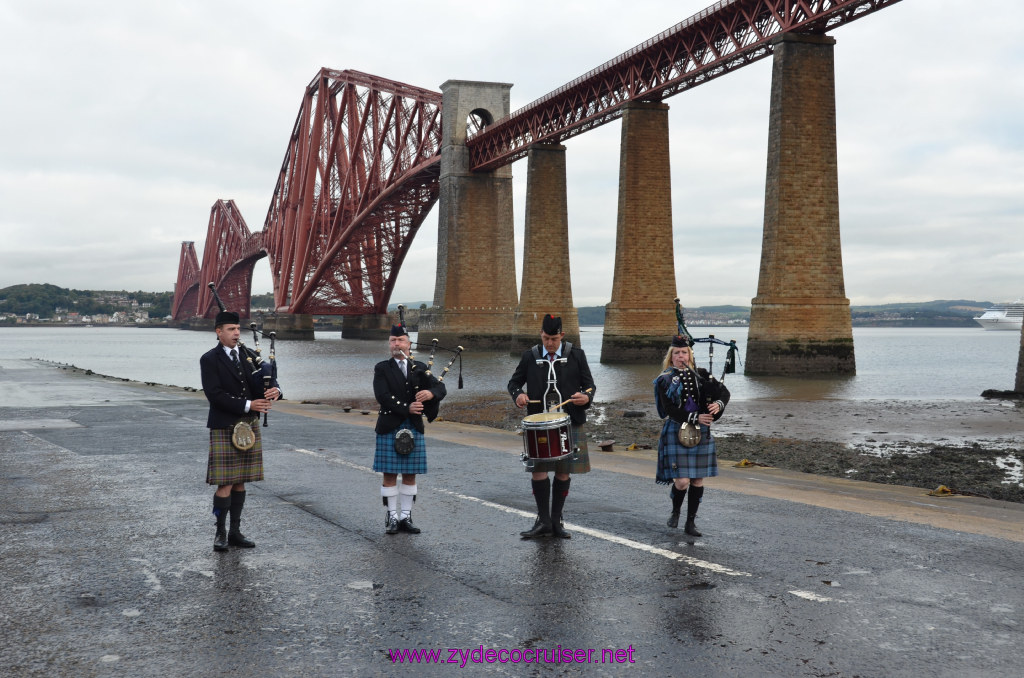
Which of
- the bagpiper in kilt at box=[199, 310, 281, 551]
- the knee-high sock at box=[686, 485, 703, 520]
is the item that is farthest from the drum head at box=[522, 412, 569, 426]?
the bagpiper in kilt at box=[199, 310, 281, 551]

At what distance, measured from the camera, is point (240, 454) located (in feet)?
23.7

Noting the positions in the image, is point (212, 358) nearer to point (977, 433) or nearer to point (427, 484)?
point (427, 484)

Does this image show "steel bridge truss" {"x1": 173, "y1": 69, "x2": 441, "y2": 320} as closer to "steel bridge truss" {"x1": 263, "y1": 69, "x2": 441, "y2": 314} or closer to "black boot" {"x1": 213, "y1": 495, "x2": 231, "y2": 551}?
"steel bridge truss" {"x1": 263, "y1": 69, "x2": 441, "y2": 314}

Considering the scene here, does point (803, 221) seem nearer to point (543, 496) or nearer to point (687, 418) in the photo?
point (687, 418)

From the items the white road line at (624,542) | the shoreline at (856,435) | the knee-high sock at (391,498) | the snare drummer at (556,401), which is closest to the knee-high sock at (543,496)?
the snare drummer at (556,401)

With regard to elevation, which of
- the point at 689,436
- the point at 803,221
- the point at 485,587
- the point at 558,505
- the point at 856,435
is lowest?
the point at 856,435

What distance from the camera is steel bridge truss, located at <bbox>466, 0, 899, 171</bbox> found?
39.7 metres

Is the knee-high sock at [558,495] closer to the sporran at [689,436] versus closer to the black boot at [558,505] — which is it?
the black boot at [558,505]

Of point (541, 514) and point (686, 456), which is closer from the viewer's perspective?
point (541, 514)

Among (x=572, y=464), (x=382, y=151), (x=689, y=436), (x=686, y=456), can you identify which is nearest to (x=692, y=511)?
(x=686, y=456)

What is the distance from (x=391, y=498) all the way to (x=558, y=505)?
1.40 m

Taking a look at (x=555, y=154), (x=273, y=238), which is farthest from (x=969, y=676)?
(x=273, y=238)

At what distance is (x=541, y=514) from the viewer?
748cm

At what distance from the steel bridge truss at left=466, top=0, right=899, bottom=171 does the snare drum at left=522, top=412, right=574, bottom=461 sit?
35315mm
